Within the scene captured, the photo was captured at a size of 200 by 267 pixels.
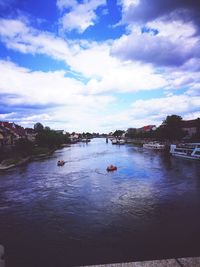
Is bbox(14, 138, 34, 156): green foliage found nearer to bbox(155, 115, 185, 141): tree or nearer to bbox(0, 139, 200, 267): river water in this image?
bbox(0, 139, 200, 267): river water

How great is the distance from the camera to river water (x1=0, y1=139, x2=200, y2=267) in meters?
12.6

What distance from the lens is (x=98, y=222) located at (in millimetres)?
16922

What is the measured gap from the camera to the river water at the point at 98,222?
1259cm

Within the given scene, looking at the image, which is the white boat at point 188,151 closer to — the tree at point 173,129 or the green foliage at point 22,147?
the tree at point 173,129

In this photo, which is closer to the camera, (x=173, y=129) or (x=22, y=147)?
(x=22, y=147)

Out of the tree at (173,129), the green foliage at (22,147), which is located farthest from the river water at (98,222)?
the tree at (173,129)

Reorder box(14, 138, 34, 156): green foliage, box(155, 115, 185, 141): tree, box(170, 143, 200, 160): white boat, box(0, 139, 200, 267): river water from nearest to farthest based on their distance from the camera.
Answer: box(0, 139, 200, 267): river water < box(170, 143, 200, 160): white boat < box(14, 138, 34, 156): green foliage < box(155, 115, 185, 141): tree

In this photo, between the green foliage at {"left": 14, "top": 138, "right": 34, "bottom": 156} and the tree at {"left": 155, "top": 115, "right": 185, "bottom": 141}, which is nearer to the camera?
the green foliage at {"left": 14, "top": 138, "right": 34, "bottom": 156}

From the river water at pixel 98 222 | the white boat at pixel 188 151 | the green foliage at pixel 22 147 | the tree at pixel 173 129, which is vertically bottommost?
the river water at pixel 98 222

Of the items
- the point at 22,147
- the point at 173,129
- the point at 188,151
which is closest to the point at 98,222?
the point at 188,151

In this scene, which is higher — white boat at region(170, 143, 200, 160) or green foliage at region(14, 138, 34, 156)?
green foliage at region(14, 138, 34, 156)

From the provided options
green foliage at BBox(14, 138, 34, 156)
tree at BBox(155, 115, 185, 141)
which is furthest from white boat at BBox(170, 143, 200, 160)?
green foliage at BBox(14, 138, 34, 156)

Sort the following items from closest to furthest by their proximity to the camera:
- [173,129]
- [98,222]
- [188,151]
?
[98,222], [188,151], [173,129]

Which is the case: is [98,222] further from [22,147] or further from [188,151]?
[22,147]
